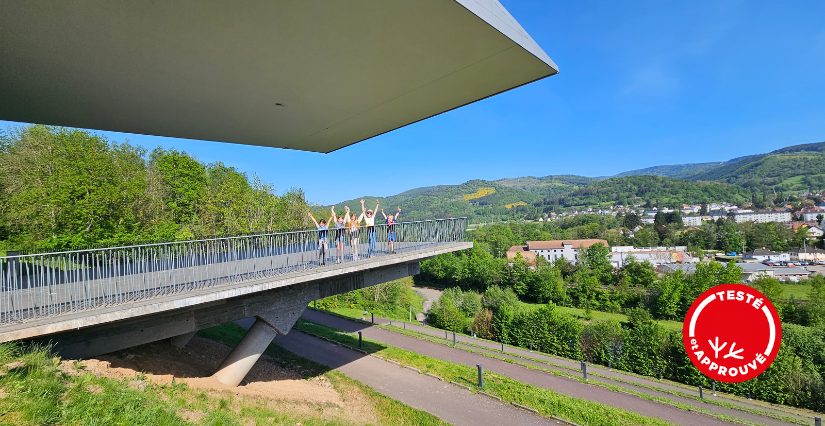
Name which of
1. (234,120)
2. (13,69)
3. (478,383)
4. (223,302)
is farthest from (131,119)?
(478,383)

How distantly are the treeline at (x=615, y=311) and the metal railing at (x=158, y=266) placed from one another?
2440cm

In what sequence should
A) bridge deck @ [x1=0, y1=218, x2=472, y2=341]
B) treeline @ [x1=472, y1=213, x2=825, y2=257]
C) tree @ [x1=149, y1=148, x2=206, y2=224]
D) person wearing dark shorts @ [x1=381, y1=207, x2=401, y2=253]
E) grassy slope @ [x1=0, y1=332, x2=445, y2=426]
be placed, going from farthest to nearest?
treeline @ [x1=472, y1=213, x2=825, y2=257] → tree @ [x1=149, y1=148, x2=206, y2=224] → person wearing dark shorts @ [x1=381, y1=207, x2=401, y2=253] → bridge deck @ [x1=0, y1=218, x2=472, y2=341] → grassy slope @ [x1=0, y1=332, x2=445, y2=426]

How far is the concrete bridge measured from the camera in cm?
632

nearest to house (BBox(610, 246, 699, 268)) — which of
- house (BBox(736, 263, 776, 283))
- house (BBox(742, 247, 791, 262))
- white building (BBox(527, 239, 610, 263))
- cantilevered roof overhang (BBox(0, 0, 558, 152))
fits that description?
house (BBox(736, 263, 776, 283))

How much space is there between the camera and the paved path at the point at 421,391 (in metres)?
10.3

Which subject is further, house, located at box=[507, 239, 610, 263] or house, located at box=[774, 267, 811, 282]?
house, located at box=[507, 239, 610, 263]

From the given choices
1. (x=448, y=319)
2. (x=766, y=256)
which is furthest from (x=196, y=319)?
(x=766, y=256)

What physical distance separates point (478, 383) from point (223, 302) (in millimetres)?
8860

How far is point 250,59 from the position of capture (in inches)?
255

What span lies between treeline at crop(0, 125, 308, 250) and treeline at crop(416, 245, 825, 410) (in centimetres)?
2432

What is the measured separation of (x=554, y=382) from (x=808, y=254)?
116970 mm

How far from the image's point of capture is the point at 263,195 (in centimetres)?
2856

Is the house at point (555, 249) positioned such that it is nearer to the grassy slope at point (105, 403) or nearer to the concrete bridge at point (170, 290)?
the concrete bridge at point (170, 290)

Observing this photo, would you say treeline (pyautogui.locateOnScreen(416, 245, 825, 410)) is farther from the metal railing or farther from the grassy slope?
the grassy slope
